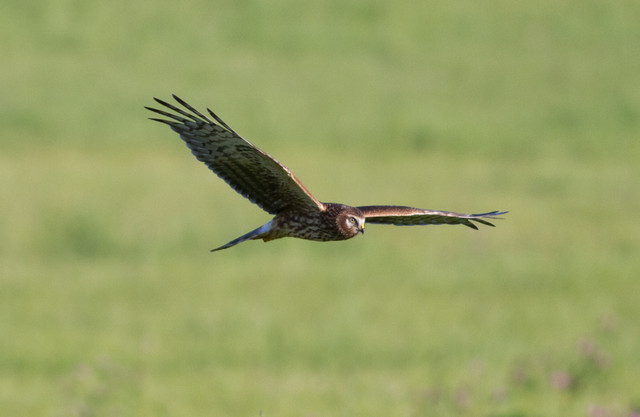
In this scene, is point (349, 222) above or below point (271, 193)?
below

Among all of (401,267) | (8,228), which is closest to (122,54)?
(8,228)

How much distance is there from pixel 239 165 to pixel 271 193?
0.57 feet

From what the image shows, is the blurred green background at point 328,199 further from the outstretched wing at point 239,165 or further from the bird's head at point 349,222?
the bird's head at point 349,222

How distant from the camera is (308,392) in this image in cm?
834

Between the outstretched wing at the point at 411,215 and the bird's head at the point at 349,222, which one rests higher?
the outstretched wing at the point at 411,215

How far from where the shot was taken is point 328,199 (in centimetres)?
1505

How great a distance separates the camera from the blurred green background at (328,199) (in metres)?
8.98

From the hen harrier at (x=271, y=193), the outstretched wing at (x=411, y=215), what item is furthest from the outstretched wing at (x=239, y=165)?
the outstretched wing at (x=411, y=215)

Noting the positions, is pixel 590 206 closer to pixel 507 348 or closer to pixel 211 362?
pixel 507 348

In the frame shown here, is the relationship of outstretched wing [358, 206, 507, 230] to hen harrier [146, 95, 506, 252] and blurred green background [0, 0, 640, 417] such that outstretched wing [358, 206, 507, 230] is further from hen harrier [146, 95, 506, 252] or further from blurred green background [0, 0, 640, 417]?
blurred green background [0, 0, 640, 417]

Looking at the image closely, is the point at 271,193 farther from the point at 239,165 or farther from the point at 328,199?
the point at 328,199

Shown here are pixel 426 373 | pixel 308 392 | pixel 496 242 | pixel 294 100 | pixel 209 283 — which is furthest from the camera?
pixel 294 100

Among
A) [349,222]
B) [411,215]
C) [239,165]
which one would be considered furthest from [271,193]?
[411,215]

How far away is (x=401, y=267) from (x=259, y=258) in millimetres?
1587
